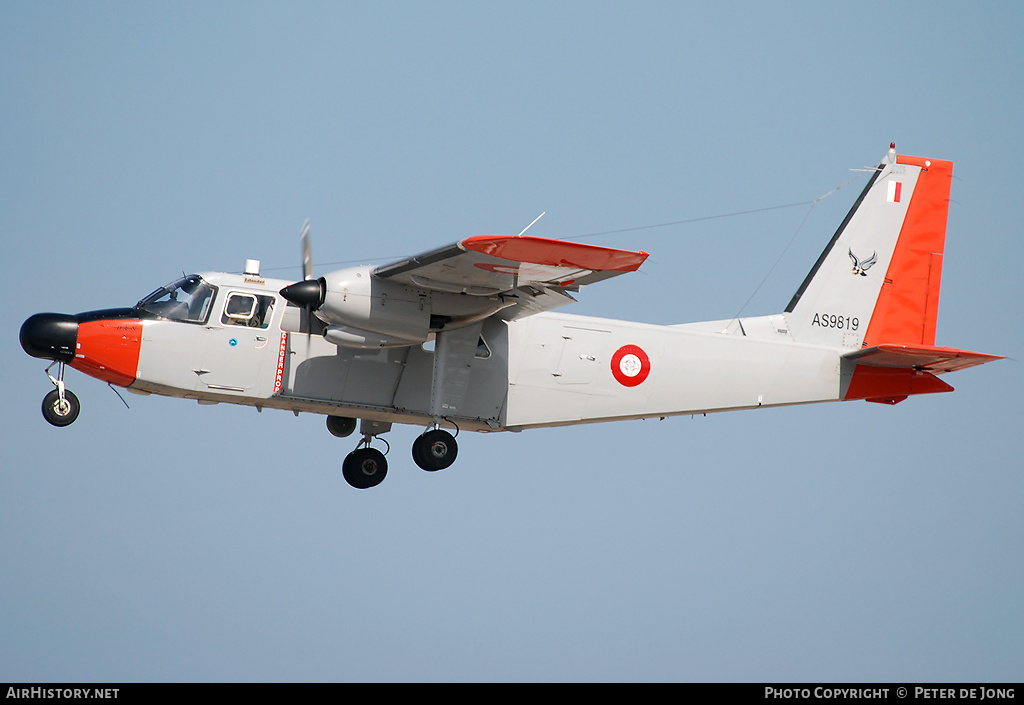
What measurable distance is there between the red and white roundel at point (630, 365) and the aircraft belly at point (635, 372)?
1 centimetres

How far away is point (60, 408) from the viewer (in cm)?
1587

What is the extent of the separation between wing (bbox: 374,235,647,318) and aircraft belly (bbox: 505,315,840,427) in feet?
3.09

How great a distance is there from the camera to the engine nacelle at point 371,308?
51.0 feet

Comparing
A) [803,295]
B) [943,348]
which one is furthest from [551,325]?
[943,348]

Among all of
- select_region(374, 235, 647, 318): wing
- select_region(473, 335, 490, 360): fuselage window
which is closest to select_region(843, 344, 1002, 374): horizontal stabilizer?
select_region(374, 235, 647, 318): wing

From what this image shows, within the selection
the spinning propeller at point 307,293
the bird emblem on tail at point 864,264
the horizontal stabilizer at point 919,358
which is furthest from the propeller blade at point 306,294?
the bird emblem on tail at point 864,264

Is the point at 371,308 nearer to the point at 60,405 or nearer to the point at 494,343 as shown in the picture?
the point at 494,343

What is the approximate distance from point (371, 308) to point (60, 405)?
4.34 m

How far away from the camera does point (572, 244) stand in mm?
14156

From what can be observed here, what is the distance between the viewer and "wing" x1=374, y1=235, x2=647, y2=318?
1422 centimetres

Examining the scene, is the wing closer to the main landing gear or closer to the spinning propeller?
the spinning propeller

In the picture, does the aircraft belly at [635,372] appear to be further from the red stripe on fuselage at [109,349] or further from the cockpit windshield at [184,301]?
the red stripe on fuselage at [109,349]
